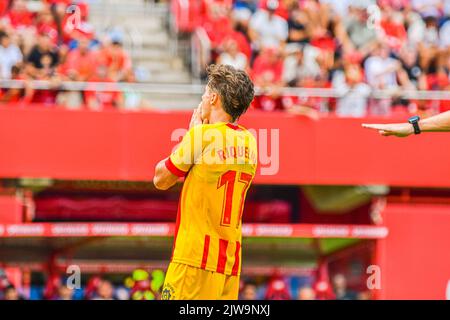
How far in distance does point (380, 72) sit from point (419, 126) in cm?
877

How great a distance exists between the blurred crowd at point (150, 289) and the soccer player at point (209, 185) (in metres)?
5.81

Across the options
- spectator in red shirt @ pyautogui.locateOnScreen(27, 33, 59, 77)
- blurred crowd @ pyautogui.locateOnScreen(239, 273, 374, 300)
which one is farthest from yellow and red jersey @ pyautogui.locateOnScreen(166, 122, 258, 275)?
spectator in red shirt @ pyautogui.locateOnScreen(27, 33, 59, 77)

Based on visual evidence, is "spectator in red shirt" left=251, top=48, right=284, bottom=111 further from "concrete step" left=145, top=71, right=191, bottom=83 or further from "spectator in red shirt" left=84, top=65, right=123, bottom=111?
"spectator in red shirt" left=84, top=65, right=123, bottom=111

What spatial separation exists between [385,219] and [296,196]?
231 cm

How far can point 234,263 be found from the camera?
6605 mm

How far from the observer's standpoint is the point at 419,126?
657cm

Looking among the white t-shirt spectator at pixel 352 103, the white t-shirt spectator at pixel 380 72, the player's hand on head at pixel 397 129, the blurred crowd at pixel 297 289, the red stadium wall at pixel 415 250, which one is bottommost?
the blurred crowd at pixel 297 289

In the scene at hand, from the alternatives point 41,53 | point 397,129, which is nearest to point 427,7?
point 41,53

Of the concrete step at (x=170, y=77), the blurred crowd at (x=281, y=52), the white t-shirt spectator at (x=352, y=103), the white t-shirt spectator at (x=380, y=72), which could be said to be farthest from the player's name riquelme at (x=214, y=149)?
the concrete step at (x=170, y=77)

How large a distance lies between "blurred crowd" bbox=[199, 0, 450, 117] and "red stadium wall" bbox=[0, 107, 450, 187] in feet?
1.32

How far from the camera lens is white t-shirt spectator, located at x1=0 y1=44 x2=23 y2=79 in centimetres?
1407

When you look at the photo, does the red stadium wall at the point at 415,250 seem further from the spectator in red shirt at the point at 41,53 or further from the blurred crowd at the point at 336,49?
the spectator in red shirt at the point at 41,53

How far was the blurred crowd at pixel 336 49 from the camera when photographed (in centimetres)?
1448

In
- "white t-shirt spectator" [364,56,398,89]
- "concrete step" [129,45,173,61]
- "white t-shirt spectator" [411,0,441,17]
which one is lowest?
"white t-shirt spectator" [364,56,398,89]
